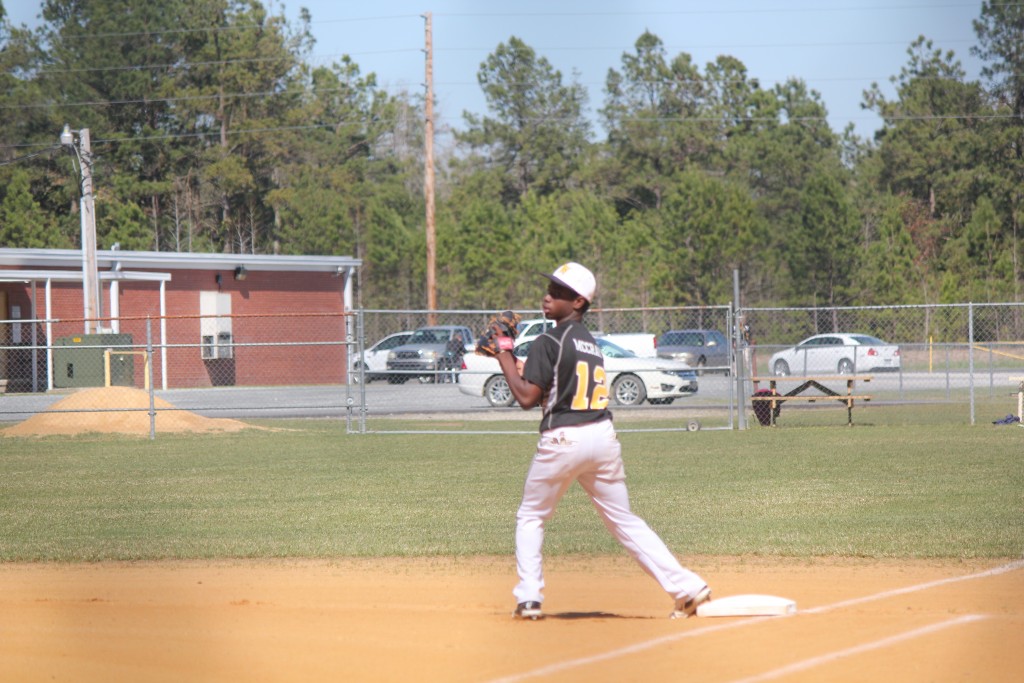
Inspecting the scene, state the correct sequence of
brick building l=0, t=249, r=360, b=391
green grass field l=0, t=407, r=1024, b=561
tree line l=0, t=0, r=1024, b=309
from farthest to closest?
tree line l=0, t=0, r=1024, b=309 → brick building l=0, t=249, r=360, b=391 → green grass field l=0, t=407, r=1024, b=561

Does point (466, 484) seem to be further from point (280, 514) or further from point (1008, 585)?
point (1008, 585)

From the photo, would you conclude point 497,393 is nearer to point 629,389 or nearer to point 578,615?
point 629,389

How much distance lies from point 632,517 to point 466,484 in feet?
23.8

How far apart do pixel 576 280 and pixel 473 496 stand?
6.39 meters

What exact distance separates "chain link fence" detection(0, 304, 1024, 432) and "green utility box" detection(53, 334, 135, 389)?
41mm

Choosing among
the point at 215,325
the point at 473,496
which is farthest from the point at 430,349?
the point at 473,496

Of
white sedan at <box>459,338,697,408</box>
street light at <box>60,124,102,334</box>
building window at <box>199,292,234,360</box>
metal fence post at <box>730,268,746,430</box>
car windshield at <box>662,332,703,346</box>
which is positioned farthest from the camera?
car windshield at <box>662,332,703,346</box>

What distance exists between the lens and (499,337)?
269 inches

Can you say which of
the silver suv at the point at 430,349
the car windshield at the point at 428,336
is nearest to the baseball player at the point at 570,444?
the silver suv at the point at 430,349

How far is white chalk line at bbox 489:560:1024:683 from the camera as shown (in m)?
5.78

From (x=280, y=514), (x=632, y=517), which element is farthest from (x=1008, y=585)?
(x=280, y=514)

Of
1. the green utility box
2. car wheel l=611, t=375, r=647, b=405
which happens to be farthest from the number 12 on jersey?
the green utility box

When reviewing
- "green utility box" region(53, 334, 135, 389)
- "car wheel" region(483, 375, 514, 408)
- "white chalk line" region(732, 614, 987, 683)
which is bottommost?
"white chalk line" region(732, 614, 987, 683)

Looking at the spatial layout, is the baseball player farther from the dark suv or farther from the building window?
the dark suv
